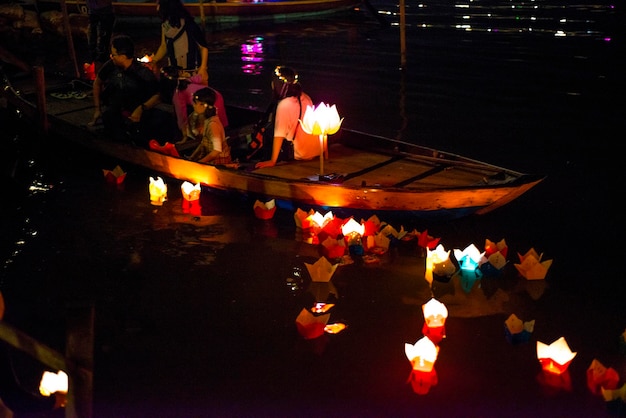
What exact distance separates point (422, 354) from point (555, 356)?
1.00 m

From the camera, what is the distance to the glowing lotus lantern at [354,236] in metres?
7.12

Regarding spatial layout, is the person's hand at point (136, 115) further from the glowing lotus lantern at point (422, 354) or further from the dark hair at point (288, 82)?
the glowing lotus lantern at point (422, 354)

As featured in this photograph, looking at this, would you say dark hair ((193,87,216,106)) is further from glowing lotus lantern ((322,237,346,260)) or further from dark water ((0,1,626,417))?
glowing lotus lantern ((322,237,346,260))

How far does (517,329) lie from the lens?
5578mm

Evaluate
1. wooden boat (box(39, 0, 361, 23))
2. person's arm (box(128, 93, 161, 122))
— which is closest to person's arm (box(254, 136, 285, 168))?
person's arm (box(128, 93, 161, 122))

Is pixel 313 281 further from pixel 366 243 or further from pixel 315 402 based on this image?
pixel 315 402

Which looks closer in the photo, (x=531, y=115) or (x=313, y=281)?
(x=313, y=281)

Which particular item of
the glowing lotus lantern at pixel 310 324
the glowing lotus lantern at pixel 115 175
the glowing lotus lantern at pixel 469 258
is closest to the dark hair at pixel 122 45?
the glowing lotus lantern at pixel 115 175

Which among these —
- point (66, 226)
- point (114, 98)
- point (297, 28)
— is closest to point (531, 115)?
point (114, 98)

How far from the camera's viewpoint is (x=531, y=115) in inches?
520

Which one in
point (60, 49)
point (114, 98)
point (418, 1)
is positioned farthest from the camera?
point (418, 1)

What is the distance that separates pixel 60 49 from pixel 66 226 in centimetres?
1601

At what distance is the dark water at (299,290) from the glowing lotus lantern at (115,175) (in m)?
0.15

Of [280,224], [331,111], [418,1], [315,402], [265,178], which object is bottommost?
[315,402]
